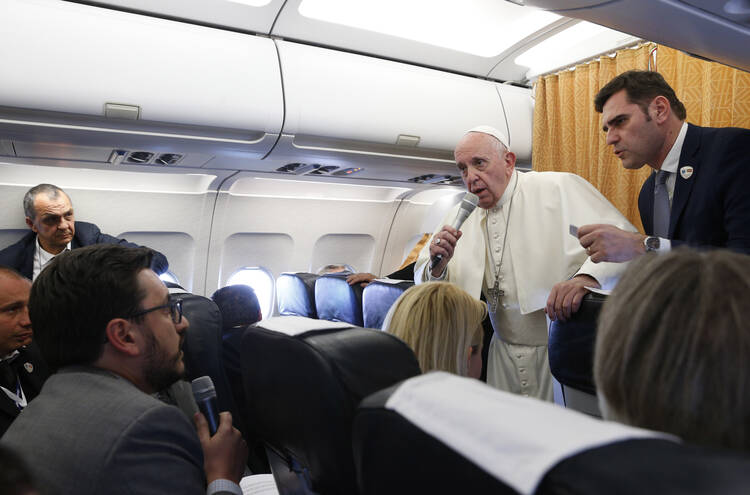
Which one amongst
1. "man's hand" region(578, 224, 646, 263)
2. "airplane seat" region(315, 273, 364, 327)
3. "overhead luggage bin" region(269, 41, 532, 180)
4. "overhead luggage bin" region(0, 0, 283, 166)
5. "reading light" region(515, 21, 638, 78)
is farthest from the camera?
"reading light" region(515, 21, 638, 78)

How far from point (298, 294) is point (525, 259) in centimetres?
220

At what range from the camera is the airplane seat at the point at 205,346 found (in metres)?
2.07

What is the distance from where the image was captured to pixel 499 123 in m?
4.24

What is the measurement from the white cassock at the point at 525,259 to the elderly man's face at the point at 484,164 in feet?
0.32

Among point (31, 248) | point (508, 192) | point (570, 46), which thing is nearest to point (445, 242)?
point (508, 192)

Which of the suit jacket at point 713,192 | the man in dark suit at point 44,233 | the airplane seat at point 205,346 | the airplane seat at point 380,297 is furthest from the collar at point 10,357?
the suit jacket at point 713,192

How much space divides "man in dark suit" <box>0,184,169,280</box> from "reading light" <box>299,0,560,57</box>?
2.41 m

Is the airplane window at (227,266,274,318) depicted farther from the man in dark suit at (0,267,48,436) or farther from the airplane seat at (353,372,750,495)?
the airplane seat at (353,372,750,495)

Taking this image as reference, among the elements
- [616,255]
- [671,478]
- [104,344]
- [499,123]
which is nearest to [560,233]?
[616,255]

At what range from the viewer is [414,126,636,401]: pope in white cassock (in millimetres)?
2779

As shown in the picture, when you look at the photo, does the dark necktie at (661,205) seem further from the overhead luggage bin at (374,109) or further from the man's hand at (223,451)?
the man's hand at (223,451)

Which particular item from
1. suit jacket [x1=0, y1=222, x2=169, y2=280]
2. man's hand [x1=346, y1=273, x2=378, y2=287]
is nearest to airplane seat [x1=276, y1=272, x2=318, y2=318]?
man's hand [x1=346, y1=273, x2=378, y2=287]

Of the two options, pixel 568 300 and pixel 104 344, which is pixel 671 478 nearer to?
pixel 568 300

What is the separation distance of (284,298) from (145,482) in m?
3.67
